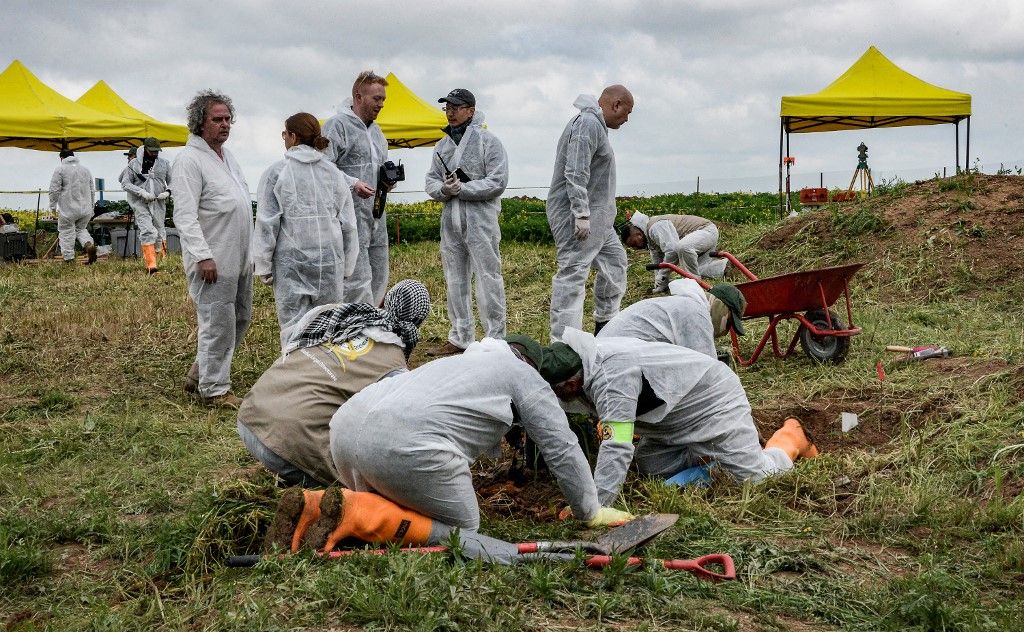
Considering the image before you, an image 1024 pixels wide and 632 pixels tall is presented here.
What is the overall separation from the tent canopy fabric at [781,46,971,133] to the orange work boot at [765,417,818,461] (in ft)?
39.0

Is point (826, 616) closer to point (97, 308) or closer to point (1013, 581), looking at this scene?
point (1013, 581)

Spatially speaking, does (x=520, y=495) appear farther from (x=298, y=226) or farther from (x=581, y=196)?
(x=581, y=196)

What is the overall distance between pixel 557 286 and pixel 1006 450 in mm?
3688

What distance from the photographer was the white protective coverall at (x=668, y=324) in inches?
195

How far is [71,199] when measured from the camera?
49.7 feet

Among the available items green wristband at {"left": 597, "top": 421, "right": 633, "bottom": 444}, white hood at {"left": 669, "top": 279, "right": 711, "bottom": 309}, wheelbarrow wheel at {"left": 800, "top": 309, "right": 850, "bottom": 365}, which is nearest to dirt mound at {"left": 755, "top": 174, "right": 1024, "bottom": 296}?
wheelbarrow wheel at {"left": 800, "top": 309, "right": 850, "bottom": 365}

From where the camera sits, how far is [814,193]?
17094 millimetres

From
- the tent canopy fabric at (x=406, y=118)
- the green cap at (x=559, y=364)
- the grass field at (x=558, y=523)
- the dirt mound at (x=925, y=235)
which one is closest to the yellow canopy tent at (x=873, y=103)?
the dirt mound at (x=925, y=235)

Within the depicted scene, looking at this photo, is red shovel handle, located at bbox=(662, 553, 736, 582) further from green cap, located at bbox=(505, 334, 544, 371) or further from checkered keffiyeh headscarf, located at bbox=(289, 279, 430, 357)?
checkered keffiyeh headscarf, located at bbox=(289, 279, 430, 357)

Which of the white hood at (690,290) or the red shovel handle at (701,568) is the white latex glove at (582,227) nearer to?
the white hood at (690,290)

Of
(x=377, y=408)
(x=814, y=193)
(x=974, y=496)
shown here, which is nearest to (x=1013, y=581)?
(x=974, y=496)

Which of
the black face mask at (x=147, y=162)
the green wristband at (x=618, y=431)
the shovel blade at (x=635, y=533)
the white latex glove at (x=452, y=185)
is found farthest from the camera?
the black face mask at (x=147, y=162)

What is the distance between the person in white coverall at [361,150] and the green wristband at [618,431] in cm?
367

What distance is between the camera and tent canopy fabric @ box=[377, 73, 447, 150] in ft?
66.7
